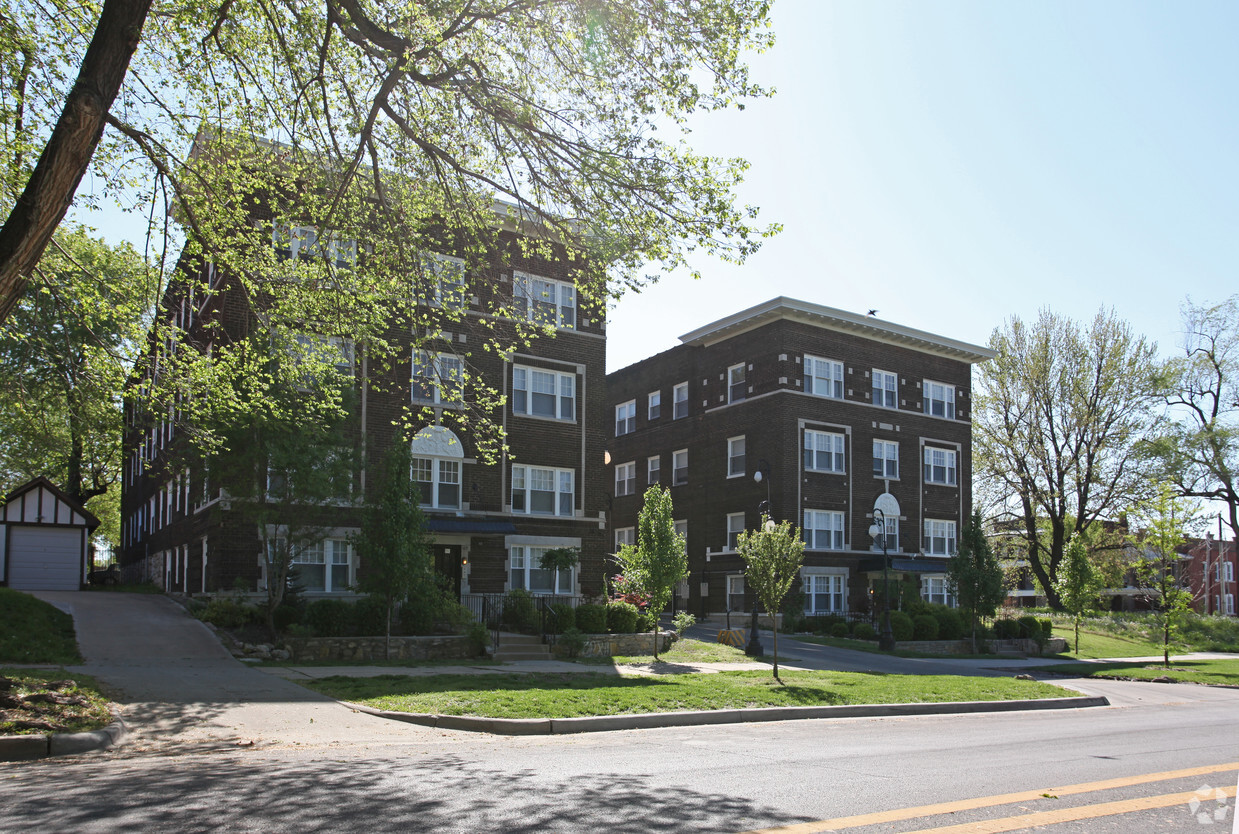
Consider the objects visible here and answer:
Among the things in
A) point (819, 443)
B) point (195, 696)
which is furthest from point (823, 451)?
point (195, 696)

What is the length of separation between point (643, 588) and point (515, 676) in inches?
269

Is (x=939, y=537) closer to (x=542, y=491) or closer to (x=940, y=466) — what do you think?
(x=940, y=466)

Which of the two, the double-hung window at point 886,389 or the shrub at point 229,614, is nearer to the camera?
the shrub at point 229,614

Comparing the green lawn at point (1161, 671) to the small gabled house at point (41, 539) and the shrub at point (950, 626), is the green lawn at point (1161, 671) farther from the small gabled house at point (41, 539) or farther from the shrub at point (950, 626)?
the small gabled house at point (41, 539)

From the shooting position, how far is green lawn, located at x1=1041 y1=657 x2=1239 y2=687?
2628 centimetres

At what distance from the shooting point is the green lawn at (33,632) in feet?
54.9

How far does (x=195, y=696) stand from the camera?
1378cm

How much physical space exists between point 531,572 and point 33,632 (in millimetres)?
14542

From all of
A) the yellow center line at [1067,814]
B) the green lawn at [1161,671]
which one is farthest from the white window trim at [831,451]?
the yellow center line at [1067,814]

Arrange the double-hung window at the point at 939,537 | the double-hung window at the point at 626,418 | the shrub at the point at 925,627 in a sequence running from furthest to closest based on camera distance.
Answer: the double-hung window at the point at 626,418
the double-hung window at the point at 939,537
the shrub at the point at 925,627

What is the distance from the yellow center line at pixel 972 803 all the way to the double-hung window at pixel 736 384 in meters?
32.7

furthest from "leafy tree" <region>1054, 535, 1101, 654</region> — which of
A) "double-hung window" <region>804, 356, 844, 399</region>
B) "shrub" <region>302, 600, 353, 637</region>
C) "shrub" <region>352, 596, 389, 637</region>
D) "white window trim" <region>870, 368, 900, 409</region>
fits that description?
"shrub" <region>302, 600, 353, 637</region>

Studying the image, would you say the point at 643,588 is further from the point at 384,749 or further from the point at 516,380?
the point at 384,749

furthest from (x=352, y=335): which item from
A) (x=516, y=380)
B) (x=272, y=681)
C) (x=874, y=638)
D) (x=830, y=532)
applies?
(x=830, y=532)
